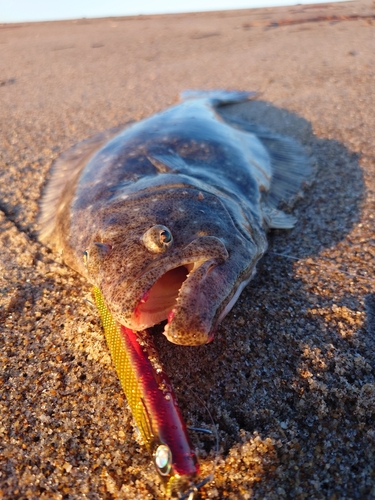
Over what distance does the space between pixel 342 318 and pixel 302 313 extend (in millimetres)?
202

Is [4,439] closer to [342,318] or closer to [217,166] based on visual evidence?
[342,318]

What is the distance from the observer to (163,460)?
4.34 feet

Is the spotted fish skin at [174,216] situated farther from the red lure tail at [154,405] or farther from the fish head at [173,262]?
the red lure tail at [154,405]

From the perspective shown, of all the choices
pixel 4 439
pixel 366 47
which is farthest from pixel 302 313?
pixel 366 47

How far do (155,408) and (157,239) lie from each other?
69 centimetres

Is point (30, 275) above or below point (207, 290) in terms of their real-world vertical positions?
below

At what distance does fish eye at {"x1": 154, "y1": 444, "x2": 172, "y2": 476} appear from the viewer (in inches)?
51.8

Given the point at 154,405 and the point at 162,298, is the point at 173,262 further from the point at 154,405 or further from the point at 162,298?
the point at 154,405

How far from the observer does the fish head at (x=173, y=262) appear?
5.30 ft

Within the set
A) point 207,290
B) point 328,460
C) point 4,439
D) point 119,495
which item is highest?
point 207,290

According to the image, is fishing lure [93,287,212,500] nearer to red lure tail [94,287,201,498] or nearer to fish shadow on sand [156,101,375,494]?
red lure tail [94,287,201,498]

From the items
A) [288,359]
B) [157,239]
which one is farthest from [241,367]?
[157,239]

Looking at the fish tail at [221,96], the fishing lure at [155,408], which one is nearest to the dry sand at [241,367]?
the fishing lure at [155,408]

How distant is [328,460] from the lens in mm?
1544
